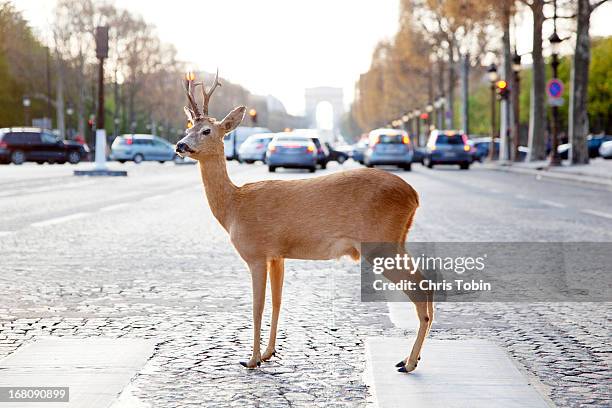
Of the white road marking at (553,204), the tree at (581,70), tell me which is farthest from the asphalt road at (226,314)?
the tree at (581,70)

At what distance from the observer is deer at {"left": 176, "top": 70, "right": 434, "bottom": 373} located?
15.3 ft

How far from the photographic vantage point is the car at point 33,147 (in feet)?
165

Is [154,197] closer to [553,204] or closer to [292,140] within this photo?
[553,204]

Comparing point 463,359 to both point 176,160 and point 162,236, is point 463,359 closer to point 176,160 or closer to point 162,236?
point 162,236

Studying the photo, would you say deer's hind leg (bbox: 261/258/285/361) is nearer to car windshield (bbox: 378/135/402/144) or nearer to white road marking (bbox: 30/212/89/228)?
white road marking (bbox: 30/212/89/228)

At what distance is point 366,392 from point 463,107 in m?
63.0

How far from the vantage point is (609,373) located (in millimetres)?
5035

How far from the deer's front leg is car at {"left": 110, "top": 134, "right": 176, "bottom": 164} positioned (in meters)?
51.0

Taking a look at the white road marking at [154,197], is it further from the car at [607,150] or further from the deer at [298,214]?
the car at [607,150]

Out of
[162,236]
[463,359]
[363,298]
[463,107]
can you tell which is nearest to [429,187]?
[162,236]

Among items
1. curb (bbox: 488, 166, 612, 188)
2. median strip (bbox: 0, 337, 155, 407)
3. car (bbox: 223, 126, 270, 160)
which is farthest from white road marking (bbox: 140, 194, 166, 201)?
car (bbox: 223, 126, 270, 160)

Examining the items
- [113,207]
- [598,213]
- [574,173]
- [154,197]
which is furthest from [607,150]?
[113,207]

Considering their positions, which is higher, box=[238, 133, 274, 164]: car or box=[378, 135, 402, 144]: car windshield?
box=[378, 135, 402, 144]: car windshield

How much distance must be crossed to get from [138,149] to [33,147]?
21.4 feet
